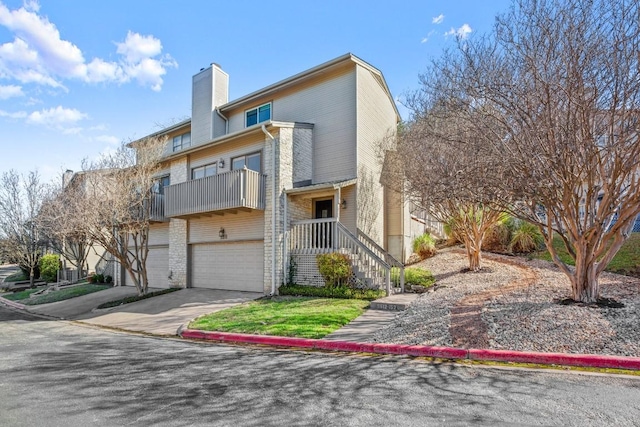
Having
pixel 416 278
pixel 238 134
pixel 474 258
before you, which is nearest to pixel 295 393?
pixel 416 278

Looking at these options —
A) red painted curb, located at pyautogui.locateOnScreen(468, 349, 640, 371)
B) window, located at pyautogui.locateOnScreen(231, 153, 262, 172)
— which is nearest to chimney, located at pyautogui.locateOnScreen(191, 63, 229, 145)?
window, located at pyautogui.locateOnScreen(231, 153, 262, 172)

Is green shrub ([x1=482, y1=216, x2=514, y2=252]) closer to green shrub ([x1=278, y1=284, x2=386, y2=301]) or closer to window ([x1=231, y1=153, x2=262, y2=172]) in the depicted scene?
Answer: green shrub ([x1=278, y1=284, x2=386, y2=301])

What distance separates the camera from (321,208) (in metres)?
15.1

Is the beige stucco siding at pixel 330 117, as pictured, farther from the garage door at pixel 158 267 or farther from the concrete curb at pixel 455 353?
the garage door at pixel 158 267

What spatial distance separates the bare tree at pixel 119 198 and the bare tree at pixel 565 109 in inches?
510

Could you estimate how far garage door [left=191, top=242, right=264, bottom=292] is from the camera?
14.5 meters

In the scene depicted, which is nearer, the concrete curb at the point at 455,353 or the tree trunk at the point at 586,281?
the concrete curb at the point at 455,353

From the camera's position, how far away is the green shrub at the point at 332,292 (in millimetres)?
11430

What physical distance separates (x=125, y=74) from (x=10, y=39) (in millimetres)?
3633

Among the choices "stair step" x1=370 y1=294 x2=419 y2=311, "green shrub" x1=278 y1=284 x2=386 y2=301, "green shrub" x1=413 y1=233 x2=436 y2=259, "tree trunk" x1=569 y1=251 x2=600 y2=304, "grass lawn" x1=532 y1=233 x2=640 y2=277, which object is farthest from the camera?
"green shrub" x1=413 y1=233 x2=436 y2=259

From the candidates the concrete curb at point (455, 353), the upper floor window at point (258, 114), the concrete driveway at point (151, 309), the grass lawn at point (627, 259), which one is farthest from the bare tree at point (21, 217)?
the grass lawn at point (627, 259)

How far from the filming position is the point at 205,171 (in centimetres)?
1664

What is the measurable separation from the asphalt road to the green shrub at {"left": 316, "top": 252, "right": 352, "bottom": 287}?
5.63 m

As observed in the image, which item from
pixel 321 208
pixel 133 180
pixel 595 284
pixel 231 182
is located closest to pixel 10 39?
pixel 133 180
